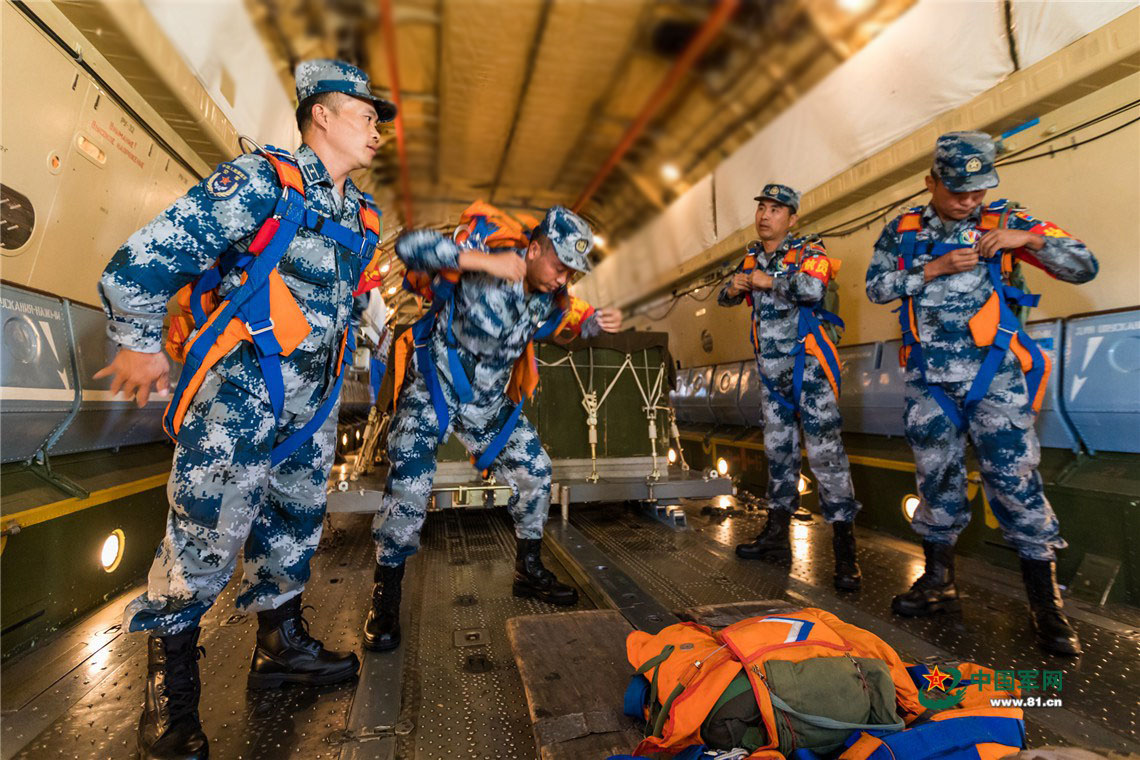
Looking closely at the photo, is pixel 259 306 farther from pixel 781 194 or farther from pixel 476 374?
pixel 781 194

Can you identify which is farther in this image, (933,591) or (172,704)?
(933,591)

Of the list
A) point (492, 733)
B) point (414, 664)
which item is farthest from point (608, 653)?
point (414, 664)

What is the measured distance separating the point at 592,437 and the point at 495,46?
227 centimetres

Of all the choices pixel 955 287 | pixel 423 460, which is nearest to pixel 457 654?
pixel 423 460

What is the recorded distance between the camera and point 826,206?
3.80 meters

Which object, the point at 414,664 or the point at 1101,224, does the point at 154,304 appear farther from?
the point at 1101,224

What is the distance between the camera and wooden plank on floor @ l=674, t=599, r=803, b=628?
1621mm

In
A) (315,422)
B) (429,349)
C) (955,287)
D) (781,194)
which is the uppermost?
(781,194)

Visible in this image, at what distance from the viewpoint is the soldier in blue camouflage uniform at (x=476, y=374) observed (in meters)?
1.60

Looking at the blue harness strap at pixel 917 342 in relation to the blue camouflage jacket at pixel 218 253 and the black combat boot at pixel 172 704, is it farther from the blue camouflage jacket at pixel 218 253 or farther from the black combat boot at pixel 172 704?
the black combat boot at pixel 172 704

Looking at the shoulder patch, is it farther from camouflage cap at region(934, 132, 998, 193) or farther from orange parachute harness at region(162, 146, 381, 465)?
camouflage cap at region(934, 132, 998, 193)

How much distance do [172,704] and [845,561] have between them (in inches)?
101

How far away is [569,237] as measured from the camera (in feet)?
5.18

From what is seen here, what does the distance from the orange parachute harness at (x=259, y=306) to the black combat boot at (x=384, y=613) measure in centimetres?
66
